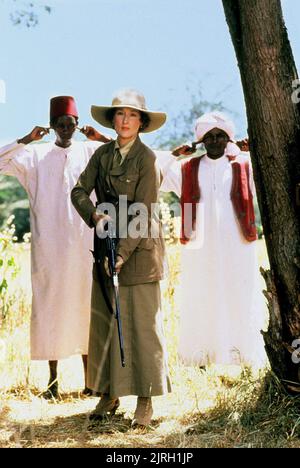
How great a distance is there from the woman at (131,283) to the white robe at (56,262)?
0.93 meters

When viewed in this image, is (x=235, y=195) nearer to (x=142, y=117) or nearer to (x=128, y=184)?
(x=142, y=117)

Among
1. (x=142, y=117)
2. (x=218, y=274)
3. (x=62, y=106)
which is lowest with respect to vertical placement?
(x=218, y=274)

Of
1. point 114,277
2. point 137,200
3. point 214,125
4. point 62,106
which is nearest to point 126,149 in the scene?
point 137,200

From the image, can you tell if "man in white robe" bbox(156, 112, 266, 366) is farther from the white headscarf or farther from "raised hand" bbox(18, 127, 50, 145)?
"raised hand" bbox(18, 127, 50, 145)

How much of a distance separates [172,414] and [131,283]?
3.38 ft

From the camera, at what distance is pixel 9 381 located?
22.0 feet

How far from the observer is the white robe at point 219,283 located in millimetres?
7125

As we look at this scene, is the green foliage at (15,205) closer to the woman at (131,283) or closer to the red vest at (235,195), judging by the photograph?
the red vest at (235,195)

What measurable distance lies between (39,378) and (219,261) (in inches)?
70.6

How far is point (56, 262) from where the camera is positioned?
258 inches

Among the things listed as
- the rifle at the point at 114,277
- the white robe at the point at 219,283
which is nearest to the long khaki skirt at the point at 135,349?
the rifle at the point at 114,277
